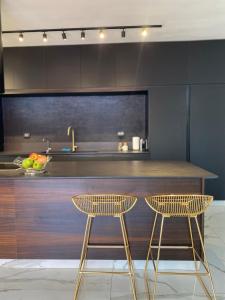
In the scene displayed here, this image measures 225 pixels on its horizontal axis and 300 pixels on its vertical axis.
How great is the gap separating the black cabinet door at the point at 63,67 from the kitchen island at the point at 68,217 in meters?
2.24

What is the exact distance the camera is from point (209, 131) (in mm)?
4391

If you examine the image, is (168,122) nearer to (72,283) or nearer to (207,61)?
(207,61)

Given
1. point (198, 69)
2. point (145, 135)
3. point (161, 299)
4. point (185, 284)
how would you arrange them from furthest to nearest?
point (145, 135)
point (198, 69)
point (185, 284)
point (161, 299)

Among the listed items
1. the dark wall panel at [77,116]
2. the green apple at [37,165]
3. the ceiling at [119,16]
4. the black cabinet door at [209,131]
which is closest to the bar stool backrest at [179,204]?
the green apple at [37,165]

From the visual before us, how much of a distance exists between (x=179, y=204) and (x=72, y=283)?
117 cm

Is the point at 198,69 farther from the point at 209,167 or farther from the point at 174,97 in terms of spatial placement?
the point at 209,167

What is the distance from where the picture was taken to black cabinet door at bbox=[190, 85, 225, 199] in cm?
434

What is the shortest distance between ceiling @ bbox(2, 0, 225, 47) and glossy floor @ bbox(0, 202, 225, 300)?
272 cm

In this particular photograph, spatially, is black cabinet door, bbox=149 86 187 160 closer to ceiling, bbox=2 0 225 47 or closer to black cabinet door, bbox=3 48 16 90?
ceiling, bbox=2 0 225 47

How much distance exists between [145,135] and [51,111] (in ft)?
5.72

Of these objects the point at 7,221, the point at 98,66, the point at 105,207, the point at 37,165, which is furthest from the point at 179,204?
the point at 98,66

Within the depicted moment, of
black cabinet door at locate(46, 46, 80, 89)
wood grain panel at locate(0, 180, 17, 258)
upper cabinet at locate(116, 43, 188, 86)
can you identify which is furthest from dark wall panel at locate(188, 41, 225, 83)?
wood grain panel at locate(0, 180, 17, 258)

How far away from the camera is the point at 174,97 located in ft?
14.3

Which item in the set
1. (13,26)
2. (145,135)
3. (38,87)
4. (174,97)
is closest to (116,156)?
(145,135)
